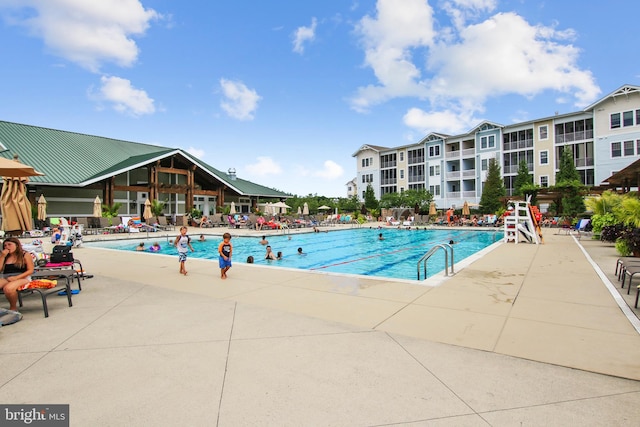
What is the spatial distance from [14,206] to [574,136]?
143 feet

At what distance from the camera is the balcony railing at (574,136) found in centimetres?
3453

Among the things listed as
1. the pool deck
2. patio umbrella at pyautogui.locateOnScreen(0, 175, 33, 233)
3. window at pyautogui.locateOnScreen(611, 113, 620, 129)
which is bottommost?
the pool deck

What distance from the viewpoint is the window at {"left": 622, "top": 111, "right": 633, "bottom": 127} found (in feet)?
103

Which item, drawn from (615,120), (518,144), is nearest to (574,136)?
(615,120)

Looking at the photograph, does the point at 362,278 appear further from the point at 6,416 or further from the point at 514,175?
the point at 514,175

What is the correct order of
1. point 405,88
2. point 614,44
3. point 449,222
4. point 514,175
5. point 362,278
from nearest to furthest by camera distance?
point 362,278
point 614,44
point 449,222
point 405,88
point 514,175

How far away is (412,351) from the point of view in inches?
147

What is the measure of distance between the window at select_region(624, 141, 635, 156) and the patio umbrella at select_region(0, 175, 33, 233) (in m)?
42.0

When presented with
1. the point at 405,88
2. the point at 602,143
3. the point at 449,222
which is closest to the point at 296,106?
the point at 405,88

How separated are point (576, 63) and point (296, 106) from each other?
72.2 feet

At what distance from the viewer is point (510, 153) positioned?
40.1 metres

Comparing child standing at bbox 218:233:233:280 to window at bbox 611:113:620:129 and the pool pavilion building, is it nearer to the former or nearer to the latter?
the pool pavilion building

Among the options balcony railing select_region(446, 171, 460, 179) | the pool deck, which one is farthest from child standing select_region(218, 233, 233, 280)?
balcony railing select_region(446, 171, 460, 179)

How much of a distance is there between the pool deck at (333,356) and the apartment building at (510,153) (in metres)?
34.4
